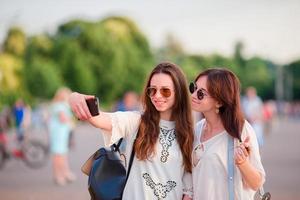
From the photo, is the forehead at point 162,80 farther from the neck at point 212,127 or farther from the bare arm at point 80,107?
the bare arm at point 80,107

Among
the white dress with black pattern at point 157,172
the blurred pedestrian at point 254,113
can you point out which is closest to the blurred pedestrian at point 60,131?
the blurred pedestrian at point 254,113

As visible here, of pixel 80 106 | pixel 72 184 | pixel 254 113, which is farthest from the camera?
pixel 254 113

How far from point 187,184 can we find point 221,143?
300 millimetres

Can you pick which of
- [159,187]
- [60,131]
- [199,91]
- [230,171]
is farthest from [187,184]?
[60,131]

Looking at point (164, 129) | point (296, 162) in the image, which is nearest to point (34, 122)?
point (296, 162)

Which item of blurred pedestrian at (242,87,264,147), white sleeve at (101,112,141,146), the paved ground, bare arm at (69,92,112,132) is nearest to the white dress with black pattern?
white sleeve at (101,112,141,146)

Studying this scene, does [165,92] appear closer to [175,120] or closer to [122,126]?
[175,120]

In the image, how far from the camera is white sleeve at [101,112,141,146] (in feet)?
10.2

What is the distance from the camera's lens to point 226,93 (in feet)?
10.3

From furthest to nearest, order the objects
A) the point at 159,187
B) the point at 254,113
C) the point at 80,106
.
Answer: the point at 254,113, the point at 159,187, the point at 80,106

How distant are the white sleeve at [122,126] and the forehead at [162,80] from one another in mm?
201

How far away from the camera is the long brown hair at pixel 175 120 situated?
3141 millimetres

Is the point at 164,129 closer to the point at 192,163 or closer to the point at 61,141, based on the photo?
the point at 192,163

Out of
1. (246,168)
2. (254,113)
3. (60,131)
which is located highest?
(246,168)
